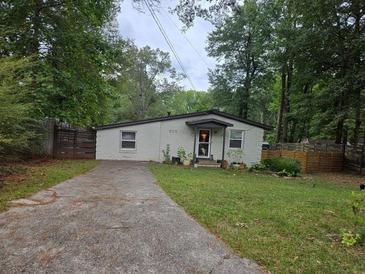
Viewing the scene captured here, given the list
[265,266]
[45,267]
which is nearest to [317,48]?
[265,266]

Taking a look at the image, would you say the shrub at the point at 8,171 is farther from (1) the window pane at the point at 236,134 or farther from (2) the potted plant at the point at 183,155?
(1) the window pane at the point at 236,134

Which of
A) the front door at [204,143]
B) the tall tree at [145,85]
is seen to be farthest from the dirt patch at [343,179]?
the tall tree at [145,85]

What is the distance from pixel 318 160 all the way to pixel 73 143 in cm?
1384

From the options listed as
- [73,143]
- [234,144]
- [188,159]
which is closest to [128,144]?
[73,143]

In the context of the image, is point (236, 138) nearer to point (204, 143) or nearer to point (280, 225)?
point (204, 143)

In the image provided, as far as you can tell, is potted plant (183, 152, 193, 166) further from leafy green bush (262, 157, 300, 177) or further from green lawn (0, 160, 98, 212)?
green lawn (0, 160, 98, 212)

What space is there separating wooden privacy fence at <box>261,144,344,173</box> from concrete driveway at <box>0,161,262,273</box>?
483 inches

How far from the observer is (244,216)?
4805 millimetres

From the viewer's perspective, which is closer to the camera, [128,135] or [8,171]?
[8,171]

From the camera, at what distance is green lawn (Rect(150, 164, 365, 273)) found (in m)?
3.17

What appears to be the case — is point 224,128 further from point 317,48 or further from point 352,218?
point 352,218

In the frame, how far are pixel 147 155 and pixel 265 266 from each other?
41.4 feet

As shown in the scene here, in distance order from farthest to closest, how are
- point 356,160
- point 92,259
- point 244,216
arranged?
point 356,160 → point 244,216 → point 92,259

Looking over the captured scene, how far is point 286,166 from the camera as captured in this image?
13.2m
